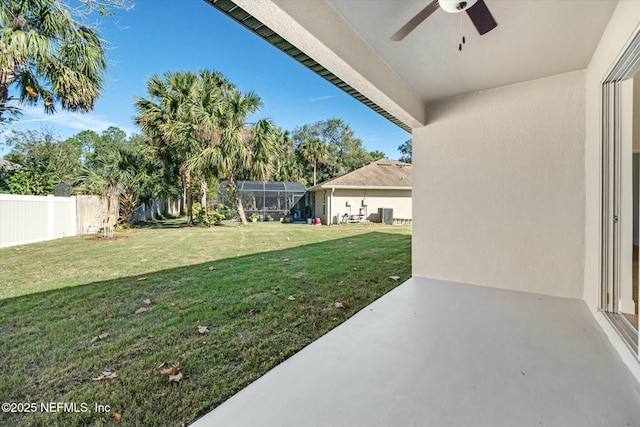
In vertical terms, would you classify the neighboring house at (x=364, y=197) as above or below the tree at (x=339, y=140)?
below

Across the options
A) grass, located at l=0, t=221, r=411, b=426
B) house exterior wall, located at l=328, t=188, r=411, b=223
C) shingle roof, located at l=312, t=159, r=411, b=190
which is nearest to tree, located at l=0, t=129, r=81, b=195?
grass, located at l=0, t=221, r=411, b=426

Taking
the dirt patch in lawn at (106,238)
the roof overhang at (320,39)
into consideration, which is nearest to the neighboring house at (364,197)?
the dirt patch in lawn at (106,238)

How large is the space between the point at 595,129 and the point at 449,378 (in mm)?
2711

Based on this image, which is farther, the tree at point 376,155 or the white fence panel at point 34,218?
the tree at point 376,155

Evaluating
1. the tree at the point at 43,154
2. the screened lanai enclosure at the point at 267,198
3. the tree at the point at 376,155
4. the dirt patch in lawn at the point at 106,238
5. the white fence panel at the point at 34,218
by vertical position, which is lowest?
the dirt patch in lawn at the point at 106,238

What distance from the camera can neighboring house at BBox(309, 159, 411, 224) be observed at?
13.6 meters

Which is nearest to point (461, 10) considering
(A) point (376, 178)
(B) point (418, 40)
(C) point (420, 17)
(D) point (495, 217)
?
(C) point (420, 17)

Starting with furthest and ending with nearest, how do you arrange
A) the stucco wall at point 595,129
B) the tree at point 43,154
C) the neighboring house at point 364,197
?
the neighboring house at point 364,197
the tree at point 43,154
the stucco wall at point 595,129

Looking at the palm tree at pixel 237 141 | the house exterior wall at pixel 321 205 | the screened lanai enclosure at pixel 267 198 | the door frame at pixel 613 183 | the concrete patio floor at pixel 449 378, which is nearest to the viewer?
the concrete patio floor at pixel 449 378

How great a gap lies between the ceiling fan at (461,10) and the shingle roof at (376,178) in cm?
1139

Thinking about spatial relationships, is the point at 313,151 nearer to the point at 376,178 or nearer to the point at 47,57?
the point at 376,178

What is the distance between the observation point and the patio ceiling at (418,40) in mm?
1845

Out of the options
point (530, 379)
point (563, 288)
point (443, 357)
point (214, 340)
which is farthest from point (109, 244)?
point (563, 288)

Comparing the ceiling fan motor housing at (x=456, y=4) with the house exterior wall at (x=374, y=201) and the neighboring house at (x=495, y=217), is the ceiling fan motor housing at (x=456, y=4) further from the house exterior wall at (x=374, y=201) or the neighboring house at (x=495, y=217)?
the house exterior wall at (x=374, y=201)
